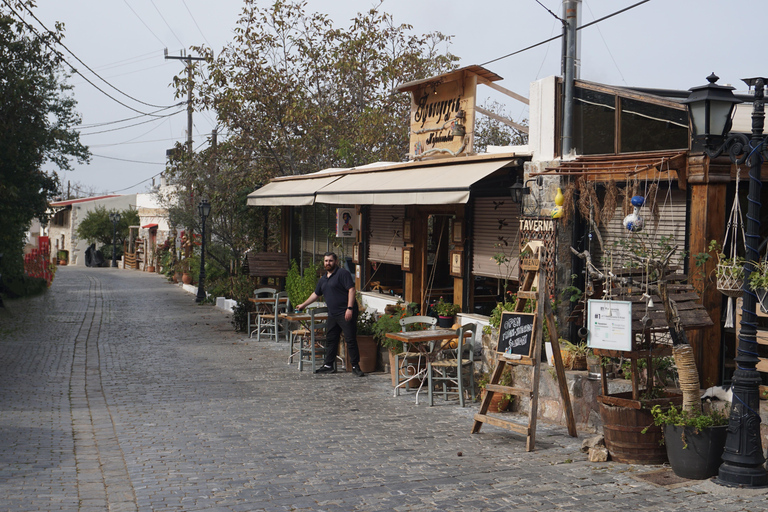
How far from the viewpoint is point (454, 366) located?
9.38 metres

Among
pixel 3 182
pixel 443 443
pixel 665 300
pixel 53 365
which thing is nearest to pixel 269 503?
pixel 443 443

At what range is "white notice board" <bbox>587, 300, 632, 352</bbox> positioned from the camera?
21.0 feet

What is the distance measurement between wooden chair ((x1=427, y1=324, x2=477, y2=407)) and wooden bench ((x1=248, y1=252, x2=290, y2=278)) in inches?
297

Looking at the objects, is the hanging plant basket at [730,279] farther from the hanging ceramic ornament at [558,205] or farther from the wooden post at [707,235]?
the hanging ceramic ornament at [558,205]

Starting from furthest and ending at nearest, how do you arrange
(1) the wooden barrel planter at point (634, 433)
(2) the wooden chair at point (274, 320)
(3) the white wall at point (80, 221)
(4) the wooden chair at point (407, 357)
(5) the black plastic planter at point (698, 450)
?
1. (3) the white wall at point (80, 221)
2. (2) the wooden chair at point (274, 320)
3. (4) the wooden chair at point (407, 357)
4. (1) the wooden barrel planter at point (634, 433)
5. (5) the black plastic planter at point (698, 450)

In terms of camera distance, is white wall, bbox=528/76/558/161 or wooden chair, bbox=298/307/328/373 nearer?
white wall, bbox=528/76/558/161

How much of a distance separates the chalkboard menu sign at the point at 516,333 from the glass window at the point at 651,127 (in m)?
2.35

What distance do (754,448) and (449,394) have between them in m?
4.25

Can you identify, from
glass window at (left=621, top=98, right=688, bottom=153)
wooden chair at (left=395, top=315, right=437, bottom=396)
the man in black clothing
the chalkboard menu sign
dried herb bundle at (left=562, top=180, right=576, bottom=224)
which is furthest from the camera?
the man in black clothing

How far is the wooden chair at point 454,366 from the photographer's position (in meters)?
9.21

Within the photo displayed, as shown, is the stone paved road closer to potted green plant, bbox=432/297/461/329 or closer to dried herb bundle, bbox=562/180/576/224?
potted green plant, bbox=432/297/461/329

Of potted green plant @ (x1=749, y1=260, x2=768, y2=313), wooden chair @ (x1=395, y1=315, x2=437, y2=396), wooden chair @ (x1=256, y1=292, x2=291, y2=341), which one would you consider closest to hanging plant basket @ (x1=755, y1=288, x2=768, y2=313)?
potted green plant @ (x1=749, y1=260, x2=768, y2=313)

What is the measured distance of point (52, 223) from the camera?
63719 mm

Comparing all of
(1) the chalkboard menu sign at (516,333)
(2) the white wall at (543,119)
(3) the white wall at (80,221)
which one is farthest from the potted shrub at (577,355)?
(3) the white wall at (80,221)
